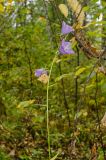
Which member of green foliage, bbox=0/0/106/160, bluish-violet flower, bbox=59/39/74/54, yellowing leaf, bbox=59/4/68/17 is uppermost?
yellowing leaf, bbox=59/4/68/17

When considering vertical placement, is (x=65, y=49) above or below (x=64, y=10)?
below

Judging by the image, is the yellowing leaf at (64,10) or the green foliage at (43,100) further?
the green foliage at (43,100)

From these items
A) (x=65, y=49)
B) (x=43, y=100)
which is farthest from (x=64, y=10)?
(x=43, y=100)

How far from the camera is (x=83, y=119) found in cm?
405

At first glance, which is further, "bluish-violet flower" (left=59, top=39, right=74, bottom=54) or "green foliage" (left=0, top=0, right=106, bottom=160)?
"green foliage" (left=0, top=0, right=106, bottom=160)

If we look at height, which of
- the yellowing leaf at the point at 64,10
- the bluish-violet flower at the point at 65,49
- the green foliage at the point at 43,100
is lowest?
the green foliage at the point at 43,100

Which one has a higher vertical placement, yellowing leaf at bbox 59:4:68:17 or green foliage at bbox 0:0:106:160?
yellowing leaf at bbox 59:4:68:17

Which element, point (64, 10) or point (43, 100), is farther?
point (43, 100)

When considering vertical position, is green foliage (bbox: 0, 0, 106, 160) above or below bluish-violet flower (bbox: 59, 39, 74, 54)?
below

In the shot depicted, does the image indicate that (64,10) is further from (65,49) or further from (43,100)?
(43,100)

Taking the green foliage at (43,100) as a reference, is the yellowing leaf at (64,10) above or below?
above

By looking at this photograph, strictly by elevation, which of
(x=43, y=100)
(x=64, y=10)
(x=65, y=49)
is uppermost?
(x=64, y=10)


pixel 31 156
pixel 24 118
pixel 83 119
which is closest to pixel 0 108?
pixel 24 118

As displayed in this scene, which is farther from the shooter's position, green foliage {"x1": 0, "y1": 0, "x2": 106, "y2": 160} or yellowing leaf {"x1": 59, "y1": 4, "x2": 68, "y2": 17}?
green foliage {"x1": 0, "y1": 0, "x2": 106, "y2": 160}
